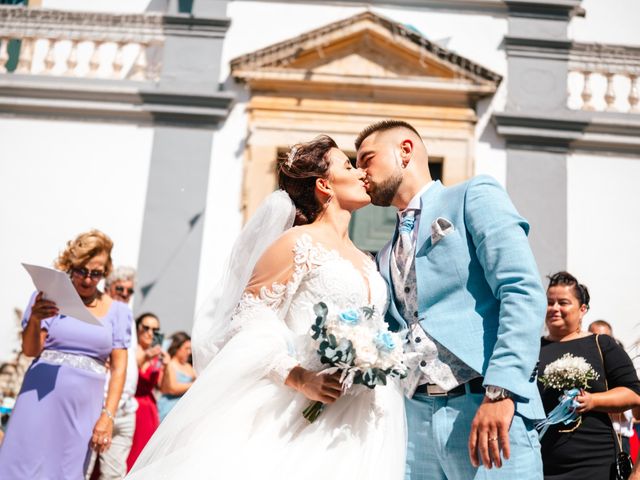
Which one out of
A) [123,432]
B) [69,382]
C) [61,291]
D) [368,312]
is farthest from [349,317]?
[123,432]

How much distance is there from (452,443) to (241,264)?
1.40 m

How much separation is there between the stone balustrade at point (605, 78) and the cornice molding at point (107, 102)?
190 inches

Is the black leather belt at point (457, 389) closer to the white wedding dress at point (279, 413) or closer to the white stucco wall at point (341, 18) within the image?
the white wedding dress at point (279, 413)

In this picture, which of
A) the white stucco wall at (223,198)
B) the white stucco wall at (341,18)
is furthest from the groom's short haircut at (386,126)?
the white stucco wall at (341,18)

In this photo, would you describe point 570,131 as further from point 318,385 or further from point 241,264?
point 318,385

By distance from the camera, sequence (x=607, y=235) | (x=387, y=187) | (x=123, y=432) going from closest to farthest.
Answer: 1. (x=387, y=187)
2. (x=123, y=432)
3. (x=607, y=235)

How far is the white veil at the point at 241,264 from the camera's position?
3.44 meters

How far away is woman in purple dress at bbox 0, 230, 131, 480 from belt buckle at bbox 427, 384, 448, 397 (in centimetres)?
262

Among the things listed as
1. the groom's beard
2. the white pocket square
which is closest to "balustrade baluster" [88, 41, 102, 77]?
the groom's beard

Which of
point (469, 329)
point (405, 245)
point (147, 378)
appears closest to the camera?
point (469, 329)

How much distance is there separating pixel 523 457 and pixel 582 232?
24.0ft

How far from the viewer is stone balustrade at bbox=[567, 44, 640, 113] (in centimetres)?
980

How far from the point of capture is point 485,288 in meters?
2.95

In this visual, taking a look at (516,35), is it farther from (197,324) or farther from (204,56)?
(197,324)
